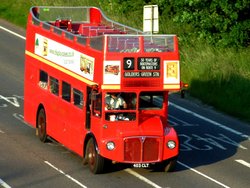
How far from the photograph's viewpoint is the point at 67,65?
26.8 m

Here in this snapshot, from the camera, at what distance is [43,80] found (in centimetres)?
2884

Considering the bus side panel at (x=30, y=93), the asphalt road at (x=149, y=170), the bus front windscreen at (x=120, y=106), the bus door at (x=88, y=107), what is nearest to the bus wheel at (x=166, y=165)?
the asphalt road at (x=149, y=170)

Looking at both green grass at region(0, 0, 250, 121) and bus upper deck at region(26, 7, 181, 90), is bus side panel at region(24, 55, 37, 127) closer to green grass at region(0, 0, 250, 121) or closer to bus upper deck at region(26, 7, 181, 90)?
bus upper deck at region(26, 7, 181, 90)

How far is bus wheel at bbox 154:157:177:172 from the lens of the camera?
987 inches

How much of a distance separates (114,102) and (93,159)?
1518 millimetres

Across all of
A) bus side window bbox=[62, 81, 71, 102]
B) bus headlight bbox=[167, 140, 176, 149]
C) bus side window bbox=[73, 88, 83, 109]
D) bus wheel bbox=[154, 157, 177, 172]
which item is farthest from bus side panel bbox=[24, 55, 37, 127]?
bus headlight bbox=[167, 140, 176, 149]

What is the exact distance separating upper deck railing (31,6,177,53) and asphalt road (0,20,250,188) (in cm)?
304

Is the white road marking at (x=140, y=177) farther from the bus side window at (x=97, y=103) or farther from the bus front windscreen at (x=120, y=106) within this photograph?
the bus side window at (x=97, y=103)

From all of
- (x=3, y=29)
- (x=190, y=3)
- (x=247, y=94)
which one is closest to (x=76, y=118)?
(x=247, y=94)

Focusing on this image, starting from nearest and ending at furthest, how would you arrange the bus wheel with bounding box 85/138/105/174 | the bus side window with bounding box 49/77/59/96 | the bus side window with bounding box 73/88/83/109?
the bus wheel with bounding box 85/138/105/174, the bus side window with bounding box 73/88/83/109, the bus side window with bounding box 49/77/59/96

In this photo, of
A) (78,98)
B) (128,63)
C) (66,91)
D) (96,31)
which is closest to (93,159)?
(78,98)

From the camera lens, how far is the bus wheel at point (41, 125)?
2856 cm

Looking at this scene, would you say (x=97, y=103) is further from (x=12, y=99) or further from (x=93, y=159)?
(x=12, y=99)

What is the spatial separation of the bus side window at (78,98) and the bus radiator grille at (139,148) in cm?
218
